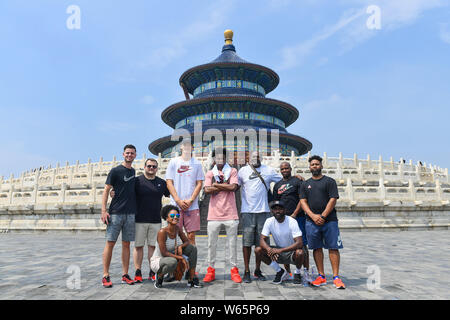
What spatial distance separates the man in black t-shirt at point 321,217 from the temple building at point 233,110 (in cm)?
2617

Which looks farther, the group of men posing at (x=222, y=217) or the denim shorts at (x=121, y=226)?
the denim shorts at (x=121, y=226)

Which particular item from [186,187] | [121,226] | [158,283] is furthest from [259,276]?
[121,226]

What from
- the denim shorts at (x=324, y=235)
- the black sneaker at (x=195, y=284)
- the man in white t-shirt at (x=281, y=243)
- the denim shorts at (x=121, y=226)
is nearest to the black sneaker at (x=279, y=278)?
the man in white t-shirt at (x=281, y=243)

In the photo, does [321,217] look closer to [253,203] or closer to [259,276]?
[253,203]

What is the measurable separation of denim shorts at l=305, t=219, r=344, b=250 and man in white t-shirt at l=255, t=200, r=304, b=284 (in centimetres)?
19

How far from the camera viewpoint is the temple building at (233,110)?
1294 inches

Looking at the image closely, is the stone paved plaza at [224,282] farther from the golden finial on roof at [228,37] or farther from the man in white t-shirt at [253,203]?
the golden finial on roof at [228,37]

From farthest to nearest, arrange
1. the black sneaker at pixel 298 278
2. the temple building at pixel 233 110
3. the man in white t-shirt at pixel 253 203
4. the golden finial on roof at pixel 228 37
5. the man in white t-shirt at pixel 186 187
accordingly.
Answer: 1. the golden finial on roof at pixel 228 37
2. the temple building at pixel 233 110
3. the man in white t-shirt at pixel 253 203
4. the man in white t-shirt at pixel 186 187
5. the black sneaker at pixel 298 278

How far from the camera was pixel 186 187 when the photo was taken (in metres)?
4.91

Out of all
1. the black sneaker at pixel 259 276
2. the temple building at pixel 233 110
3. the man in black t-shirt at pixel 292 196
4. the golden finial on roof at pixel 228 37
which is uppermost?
the golden finial on roof at pixel 228 37

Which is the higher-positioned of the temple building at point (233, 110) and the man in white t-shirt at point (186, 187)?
the temple building at point (233, 110)

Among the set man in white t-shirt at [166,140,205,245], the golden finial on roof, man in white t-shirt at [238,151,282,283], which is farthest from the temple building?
man in white t-shirt at [166,140,205,245]
